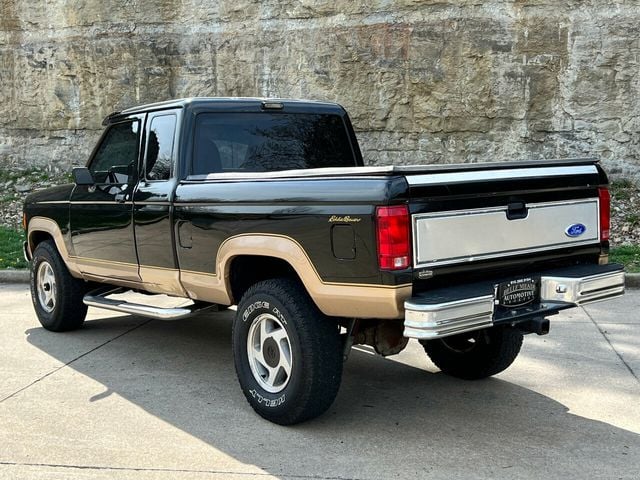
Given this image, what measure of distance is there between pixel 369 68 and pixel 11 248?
6829 millimetres

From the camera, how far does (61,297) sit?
712 cm

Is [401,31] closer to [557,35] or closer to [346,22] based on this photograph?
[346,22]

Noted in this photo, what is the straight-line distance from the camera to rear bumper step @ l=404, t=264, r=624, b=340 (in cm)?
398

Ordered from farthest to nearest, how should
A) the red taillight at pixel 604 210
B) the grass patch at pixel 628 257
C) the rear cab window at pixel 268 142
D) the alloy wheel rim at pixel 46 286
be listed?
the grass patch at pixel 628 257
the alloy wheel rim at pixel 46 286
the rear cab window at pixel 268 142
the red taillight at pixel 604 210

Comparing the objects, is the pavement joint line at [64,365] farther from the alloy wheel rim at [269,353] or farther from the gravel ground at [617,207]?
the gravel ground at [617,207]

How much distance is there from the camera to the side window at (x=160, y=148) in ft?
19.0

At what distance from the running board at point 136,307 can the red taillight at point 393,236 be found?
1.99m

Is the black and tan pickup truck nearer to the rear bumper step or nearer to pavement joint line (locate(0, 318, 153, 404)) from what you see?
the rear bumper step

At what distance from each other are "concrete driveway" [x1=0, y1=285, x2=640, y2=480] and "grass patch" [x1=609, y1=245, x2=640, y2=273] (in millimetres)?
2970

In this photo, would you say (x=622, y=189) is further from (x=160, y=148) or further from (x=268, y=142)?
(x=160, y=148)

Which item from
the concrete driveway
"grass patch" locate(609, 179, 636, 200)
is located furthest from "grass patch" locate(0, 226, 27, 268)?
"grass patch" locate(609, 179, 636, 200)

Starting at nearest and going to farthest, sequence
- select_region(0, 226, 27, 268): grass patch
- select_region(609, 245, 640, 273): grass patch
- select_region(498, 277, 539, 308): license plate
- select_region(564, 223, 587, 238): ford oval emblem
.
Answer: select_region(498, 277, 539, 308): license plate, select_region(564, 223, 587, 238): ford oval emblem, select_region(609, 245, 640, 273): grass patch, select_region(0, 226, 27, 268): grass patch

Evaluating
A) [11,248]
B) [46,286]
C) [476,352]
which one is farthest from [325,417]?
[11,248]

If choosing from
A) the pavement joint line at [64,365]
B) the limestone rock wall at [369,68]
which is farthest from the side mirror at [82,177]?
the limestone rock wall at [369,68]
